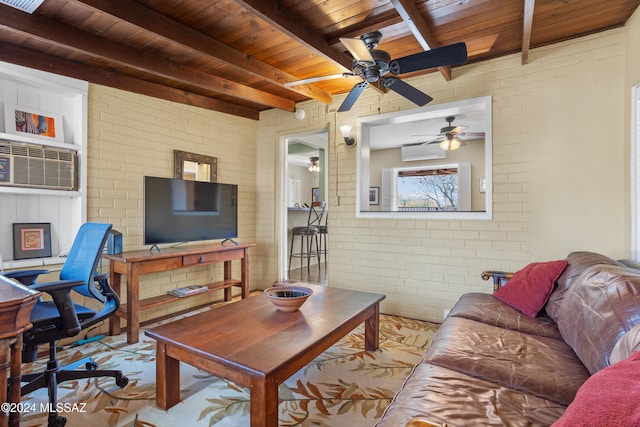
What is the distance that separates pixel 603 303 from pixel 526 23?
1.95 metres

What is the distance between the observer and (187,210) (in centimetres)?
354

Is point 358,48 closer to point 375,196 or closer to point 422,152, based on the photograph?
point 422,152

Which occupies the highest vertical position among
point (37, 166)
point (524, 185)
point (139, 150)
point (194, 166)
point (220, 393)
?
point (139, 150)

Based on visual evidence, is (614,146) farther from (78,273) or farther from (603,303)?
(78,273)

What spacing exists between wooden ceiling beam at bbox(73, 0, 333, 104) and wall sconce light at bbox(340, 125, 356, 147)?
0.73 meters

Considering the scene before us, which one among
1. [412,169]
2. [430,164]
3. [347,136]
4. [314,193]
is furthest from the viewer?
[314,193]

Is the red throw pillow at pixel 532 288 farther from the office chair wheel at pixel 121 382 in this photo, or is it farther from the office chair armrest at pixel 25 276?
the office chair armrest at pixel 25 276

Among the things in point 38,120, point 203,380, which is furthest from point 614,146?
point 38,120

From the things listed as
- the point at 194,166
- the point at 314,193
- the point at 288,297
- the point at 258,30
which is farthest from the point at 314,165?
the point at 288,297

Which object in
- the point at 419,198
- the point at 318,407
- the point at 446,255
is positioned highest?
the point at 419,198

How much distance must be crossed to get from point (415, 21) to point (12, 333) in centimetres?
281

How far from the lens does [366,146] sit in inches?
155

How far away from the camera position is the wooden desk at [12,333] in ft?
4.03

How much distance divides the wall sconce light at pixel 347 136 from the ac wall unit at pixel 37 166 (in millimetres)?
2729
